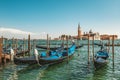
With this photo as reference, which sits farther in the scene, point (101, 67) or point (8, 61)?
point (8, 61)

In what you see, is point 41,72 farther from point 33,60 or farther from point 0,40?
point 0,40

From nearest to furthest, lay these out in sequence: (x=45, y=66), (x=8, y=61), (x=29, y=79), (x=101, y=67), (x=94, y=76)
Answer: (x=29, y=79)
(x=94, y=76)
(x=101, y=67)
(x=45, y=66)
(x=8, y=61)

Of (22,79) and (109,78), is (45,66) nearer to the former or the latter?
(22,79)

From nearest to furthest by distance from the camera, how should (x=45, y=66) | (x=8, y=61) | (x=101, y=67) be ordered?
(x=101, y=67) → (x=45, y=66) → (x=8, y=61)

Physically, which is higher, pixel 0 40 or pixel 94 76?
pixel 0 40

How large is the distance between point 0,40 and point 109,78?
8667 millimetres

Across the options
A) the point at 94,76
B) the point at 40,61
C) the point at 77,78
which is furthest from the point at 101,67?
the point at 40,61

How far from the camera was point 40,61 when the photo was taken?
17.1m

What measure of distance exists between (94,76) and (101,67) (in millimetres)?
2500

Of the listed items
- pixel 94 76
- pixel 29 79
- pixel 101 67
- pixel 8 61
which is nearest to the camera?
pixel 29 79

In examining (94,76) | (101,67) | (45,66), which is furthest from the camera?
(45,66)

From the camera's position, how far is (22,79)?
43.9 ft

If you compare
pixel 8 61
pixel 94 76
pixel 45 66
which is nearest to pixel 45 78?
pixel 94 76

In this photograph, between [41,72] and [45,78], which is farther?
[41,72]
